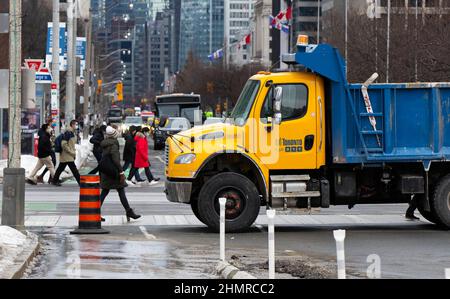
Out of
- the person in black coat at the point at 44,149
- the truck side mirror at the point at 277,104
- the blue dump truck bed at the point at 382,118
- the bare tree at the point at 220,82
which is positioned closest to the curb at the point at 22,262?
the truck side mirror at the point at 277,104

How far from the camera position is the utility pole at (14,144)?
18.5 m

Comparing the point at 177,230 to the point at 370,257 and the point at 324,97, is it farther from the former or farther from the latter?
the point at 370,257

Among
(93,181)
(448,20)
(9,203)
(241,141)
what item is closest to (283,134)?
(241,141)

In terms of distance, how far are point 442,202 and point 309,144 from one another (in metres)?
2.76

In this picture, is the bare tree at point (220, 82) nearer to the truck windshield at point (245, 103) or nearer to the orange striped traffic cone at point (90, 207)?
the truck windshield at point (245, 103)

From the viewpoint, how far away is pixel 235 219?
65.0 feet

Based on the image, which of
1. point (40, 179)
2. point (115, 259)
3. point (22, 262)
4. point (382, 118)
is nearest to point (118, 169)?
point (382, 118)

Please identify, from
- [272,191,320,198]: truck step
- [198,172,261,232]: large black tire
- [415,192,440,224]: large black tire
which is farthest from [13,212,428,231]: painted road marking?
[272,191,320,198]: truck step

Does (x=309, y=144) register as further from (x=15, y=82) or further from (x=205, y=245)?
(x=15, y=82)

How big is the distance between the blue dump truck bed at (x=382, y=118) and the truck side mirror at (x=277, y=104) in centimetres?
78

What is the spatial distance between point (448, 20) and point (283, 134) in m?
38.7

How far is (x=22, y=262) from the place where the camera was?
13969mm

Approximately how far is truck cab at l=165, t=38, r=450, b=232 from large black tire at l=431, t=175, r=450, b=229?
0.02 m

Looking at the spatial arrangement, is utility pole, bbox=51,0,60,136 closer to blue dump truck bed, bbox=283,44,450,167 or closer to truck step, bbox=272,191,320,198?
blue dump truck bed, bbox=283,44,450,167
